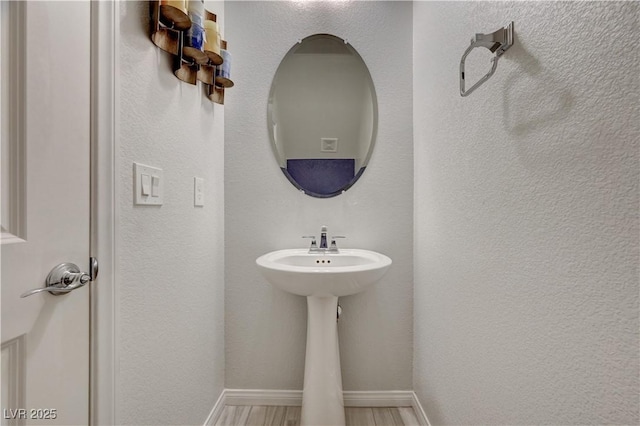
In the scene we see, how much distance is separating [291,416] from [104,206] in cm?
130

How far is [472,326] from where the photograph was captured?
93 centimetres

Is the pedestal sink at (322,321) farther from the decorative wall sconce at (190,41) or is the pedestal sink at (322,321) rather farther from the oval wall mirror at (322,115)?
the decorative wall sconce at (190,41)

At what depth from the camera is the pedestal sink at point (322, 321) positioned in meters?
1.17

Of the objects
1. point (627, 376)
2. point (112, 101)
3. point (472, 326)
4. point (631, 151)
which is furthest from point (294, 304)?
point (631, 151)

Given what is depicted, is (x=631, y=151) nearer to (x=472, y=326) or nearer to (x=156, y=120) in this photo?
(x=472, y=326)

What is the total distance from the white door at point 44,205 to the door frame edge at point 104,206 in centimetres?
2

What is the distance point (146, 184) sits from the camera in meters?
0.89

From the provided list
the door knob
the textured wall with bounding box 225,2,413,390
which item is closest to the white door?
the door knob

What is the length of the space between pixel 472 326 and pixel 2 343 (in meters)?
1.12

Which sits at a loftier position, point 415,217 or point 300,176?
point 300,176

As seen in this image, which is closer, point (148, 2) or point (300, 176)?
point (148, 2)

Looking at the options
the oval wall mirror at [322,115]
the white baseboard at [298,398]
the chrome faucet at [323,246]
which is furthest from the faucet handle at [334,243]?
the white baseboard at [298,398]

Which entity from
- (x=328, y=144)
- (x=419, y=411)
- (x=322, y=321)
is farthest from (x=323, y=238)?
(x=419, y=411)

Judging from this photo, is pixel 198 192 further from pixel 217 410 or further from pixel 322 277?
pixel 217 410
